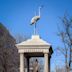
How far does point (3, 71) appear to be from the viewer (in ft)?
180

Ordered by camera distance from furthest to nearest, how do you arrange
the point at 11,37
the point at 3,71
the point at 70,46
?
the point at 11,37
the point at 3,71
the point at 70,46

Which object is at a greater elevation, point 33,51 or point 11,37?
point 11,37

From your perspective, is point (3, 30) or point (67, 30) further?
point (3, 30)

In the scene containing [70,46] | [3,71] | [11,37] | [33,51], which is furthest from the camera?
[11,37]

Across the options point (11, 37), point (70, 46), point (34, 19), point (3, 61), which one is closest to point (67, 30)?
point (70, 46)

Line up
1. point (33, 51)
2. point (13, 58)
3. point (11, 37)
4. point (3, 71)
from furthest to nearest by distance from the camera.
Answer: point (11, 37)
point (13, 58)
point (3, 71)
point (33, 51)

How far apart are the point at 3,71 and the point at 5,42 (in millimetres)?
5337

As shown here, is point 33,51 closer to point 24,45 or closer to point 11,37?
point 24,45

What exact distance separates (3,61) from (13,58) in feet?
12.7

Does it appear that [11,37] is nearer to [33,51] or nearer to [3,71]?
[3,71]

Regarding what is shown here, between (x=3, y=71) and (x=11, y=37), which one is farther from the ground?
(x=11, y=37)

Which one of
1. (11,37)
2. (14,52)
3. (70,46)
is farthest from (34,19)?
(11,37)

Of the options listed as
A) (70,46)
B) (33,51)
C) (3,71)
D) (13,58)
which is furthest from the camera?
(13,58)

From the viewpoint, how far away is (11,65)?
2291 inches
